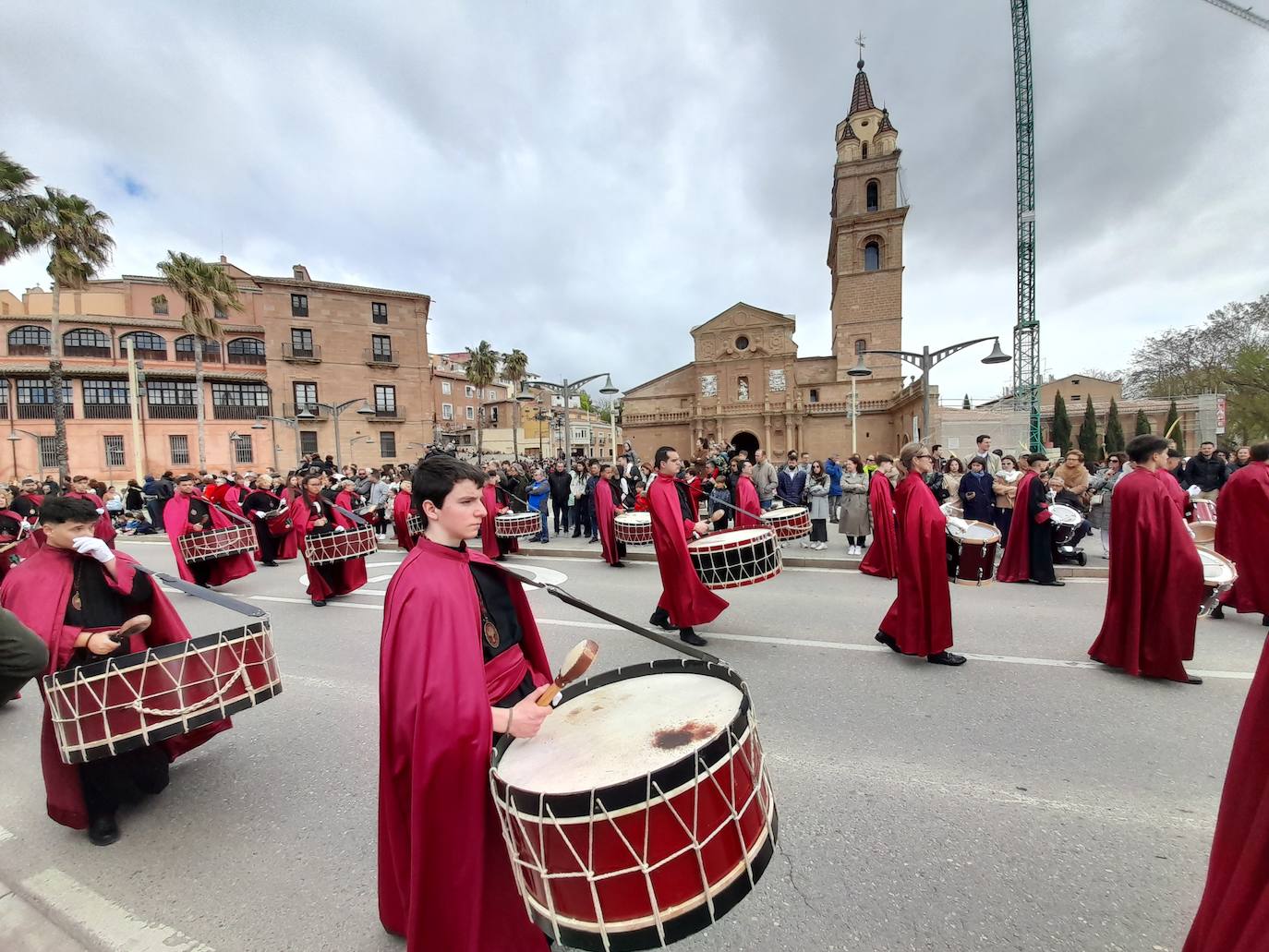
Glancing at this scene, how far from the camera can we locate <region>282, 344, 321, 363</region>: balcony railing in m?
39.9

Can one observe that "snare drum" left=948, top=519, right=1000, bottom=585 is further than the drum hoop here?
Yes

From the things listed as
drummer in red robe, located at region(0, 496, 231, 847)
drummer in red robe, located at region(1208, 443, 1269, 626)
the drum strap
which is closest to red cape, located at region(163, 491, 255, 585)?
drummer in red robe, located at region(0, 496, 231, 847)

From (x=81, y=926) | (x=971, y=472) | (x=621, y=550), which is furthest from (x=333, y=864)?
(x=971, y=472)

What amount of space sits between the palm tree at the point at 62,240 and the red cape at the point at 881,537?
2895 centimetres

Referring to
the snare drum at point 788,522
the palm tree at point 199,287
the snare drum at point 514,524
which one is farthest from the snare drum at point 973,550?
the palm tree at point 199,287

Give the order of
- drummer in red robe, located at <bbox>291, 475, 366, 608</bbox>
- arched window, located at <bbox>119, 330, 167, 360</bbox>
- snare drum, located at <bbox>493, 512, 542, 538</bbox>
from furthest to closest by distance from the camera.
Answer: arched window, located at <bbox>119, 330, 167, 360</bbox> < snare drum, located at <bbox>493, 512, 542, 538</bbox> < drummer in red robe, located at <bbox>291, 475, 366, 608</bbox>

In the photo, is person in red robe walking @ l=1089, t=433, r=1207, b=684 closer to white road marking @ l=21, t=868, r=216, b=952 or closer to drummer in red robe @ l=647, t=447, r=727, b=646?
drummer in red robe @ l=647, t=447, r=727, b=646

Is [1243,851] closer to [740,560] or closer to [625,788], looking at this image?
[625,788]

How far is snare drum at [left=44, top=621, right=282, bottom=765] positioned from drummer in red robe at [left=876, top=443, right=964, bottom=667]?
15.8 ft

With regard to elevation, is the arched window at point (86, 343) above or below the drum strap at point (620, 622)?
above

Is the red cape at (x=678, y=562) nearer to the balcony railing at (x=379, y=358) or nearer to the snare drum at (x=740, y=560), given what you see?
the snare drum at (x=740, y=560)

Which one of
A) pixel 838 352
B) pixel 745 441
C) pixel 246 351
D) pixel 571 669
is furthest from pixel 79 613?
pixel 838 352

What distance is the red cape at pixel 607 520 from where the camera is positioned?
11.0 m

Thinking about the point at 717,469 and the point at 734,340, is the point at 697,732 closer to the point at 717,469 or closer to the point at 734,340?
the point at 717,469
